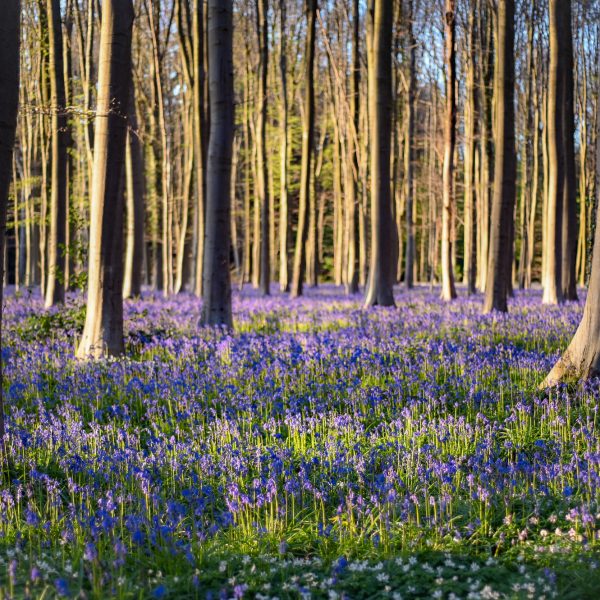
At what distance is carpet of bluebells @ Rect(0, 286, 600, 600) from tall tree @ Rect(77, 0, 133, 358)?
626 millimetres

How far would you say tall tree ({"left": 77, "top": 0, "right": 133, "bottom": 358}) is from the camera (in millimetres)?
9195

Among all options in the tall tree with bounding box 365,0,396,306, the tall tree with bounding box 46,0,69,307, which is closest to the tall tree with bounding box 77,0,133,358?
the tall tree with bounding box 46,0,69,307

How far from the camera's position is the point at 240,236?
57.0m

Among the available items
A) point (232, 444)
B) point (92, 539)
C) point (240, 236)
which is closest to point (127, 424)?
point (232, 444)

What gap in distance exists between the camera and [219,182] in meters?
11.1

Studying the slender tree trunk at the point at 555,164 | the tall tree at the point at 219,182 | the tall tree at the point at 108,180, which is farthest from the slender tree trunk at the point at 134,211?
the slender tree trunk at the point at 555,164

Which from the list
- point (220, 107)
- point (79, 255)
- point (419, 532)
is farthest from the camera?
point (79, 255)

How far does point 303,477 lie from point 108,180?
6.24 meters

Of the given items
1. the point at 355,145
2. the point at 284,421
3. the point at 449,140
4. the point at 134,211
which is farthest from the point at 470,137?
the point at 284,421

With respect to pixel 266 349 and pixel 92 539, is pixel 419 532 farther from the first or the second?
pixel 266 349

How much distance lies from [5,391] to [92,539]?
14.7ft

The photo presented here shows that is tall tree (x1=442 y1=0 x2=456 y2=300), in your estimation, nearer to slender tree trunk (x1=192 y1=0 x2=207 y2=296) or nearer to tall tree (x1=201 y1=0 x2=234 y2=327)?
slender tree trunk (x1=192 y1=0 x2=207 y2=296)

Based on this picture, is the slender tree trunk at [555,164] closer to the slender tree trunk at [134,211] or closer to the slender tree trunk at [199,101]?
the slender tree trunk at [199,101]

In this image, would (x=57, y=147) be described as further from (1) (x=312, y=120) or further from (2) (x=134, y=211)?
(1) (x=312, y=120)
